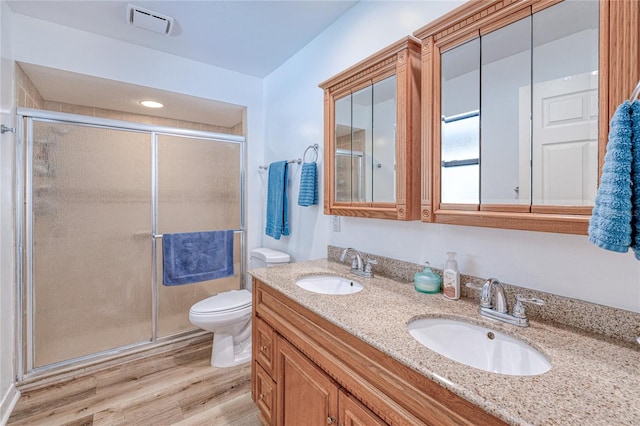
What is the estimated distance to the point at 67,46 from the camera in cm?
206

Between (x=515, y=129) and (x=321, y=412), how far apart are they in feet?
4.02

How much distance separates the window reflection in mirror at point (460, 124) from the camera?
45.1 inches

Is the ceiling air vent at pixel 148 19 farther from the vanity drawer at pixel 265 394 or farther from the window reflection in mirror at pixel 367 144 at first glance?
the vanity drawer at pixel 265 394

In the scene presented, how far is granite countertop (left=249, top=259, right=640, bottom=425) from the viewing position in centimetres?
58

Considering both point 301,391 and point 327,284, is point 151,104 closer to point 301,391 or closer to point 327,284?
point 327,284

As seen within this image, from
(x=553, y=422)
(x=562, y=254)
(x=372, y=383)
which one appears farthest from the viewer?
(x=562, y=254)

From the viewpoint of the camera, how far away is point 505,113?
3.50 feet

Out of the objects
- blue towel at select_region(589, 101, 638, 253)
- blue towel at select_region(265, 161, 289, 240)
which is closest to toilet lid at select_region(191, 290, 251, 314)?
blue towel at select_region(265, 161, 289, 240)

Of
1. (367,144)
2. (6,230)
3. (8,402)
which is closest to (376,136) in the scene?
(367,144)

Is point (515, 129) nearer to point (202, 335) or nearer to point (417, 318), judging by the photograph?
point (417, 318)

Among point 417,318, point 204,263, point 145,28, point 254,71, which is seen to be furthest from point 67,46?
point 417,318

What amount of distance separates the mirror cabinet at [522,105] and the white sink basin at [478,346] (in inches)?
14.4

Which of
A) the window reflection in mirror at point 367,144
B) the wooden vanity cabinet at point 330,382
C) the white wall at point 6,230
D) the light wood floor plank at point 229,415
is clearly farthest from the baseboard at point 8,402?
the window reflection in mirror at point 367,144

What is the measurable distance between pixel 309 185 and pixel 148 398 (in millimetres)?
1711
